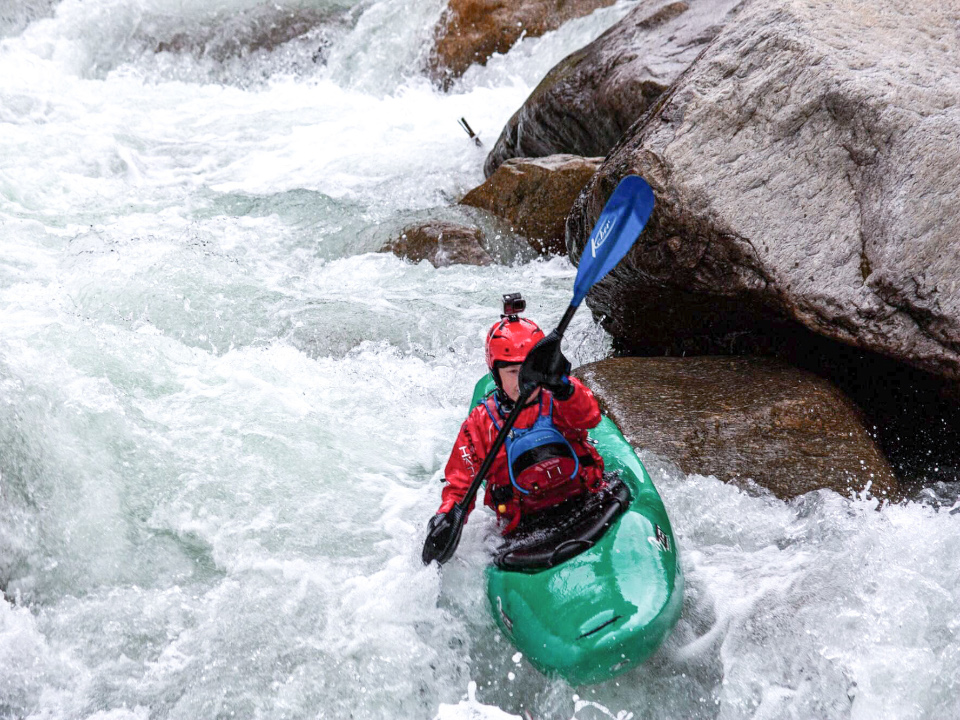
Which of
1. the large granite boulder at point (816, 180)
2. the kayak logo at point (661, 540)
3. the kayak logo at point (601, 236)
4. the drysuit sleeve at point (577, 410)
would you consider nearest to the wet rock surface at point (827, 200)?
the large granite boulder at point (816, 180)

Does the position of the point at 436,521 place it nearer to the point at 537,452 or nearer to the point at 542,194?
the point at 537,452

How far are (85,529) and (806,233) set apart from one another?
349 centimetres

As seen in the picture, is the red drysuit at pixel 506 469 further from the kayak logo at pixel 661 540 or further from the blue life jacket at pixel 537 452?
the kayak logo at pixel 661 540

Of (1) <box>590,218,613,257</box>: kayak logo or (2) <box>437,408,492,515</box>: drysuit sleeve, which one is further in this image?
(2) <box>437,408,492,515</box>: drysuit sleeve

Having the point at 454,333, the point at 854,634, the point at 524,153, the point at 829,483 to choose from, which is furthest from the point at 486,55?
the point at 854,634

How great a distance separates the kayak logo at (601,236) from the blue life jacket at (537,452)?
580 millimetres

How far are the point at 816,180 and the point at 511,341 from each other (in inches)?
73.6

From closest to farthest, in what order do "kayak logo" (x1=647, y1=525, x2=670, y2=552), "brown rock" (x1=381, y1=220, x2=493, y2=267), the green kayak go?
the green kayak < "kayak logo" (x1=647, y1=525, x2=670, y2=552) < "brown rock" (x1=381, y1=220, x2=493, y2=267)

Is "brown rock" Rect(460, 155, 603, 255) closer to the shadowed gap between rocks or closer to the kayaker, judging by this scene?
the shadowed gap between rocks

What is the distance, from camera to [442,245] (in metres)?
6.46

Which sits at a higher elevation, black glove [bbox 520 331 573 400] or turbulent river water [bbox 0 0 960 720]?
black glove [bbox 520 331 573 400]

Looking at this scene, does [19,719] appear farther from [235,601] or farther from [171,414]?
[171,414]

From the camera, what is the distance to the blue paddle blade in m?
2.99

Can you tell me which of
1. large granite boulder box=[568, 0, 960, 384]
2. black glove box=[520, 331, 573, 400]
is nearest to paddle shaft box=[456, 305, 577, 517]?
black glove box=[520, 331, 573, 400]
